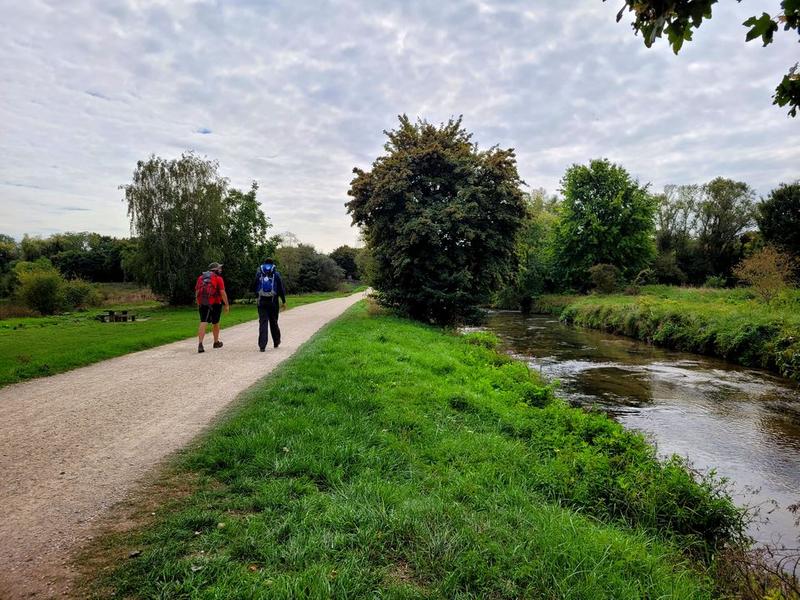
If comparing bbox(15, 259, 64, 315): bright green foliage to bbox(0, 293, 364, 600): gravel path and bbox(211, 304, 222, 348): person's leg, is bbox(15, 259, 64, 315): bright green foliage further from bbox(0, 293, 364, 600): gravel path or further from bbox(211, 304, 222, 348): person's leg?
bbox(0, 293, 364, 600): gravel path

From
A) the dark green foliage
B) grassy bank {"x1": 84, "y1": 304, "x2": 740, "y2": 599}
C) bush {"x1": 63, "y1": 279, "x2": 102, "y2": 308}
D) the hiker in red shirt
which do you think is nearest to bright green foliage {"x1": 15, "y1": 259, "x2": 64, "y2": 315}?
bush {"x1": 63, "y1": 279, "x2": 102, "y2": 308}

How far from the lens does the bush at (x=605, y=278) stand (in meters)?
35.1

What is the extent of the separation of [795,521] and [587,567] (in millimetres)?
3656

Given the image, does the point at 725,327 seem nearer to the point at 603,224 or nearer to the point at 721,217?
the point at 603,224

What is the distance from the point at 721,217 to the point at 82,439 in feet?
193

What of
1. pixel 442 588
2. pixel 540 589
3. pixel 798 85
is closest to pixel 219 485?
pixel 442 588

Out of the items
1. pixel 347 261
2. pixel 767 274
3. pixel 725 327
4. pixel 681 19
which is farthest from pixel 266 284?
pixel 347 261

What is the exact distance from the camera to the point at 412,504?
377 cm

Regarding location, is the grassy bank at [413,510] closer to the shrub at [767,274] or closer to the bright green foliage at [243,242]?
the shrub at [767,274]

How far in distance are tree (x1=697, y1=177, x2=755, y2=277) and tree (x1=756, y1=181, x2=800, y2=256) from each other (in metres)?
15.5

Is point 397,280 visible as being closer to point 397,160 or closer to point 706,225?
point 397,160

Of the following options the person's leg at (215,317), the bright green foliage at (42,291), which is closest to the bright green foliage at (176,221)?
the bright green foliage at (42,291)

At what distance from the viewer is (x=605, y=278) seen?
35.4 metres

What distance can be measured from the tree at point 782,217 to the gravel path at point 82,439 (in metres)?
35.2
